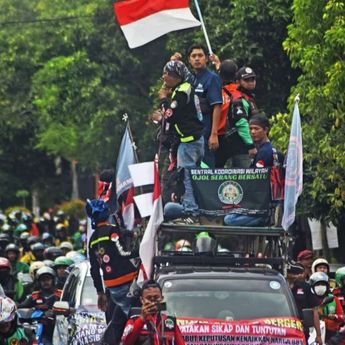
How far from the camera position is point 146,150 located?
110 feet

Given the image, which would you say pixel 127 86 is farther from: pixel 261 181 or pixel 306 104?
pixel 261 181

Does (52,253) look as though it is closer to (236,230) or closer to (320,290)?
(320,290)

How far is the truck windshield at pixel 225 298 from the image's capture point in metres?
12.0

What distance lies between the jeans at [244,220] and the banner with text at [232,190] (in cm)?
4

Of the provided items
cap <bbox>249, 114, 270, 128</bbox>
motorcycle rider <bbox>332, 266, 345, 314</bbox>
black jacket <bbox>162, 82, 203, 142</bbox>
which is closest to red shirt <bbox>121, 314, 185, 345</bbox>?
black jacket <bbox>162, 82, 203, 142</bbox>

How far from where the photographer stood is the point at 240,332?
11.8m

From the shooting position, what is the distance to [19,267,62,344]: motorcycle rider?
54.6 feet

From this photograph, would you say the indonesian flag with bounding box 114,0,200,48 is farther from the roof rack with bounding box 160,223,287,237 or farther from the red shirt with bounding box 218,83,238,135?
the roof rack with bounding box 160,223,287,237

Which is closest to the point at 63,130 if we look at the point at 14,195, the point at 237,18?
the point at 14,195

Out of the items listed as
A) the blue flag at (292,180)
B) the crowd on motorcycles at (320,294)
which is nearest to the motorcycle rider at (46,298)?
the crowd on motorcycles at (320,294)

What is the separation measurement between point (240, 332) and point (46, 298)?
20.8 feet

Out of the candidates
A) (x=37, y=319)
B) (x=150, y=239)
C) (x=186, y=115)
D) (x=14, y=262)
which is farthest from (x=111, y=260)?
(x=14, y=262)

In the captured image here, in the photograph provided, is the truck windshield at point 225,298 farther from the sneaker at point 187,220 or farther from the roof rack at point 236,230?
the sneaker at point 187,220

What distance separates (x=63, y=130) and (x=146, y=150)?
47.2 feet
